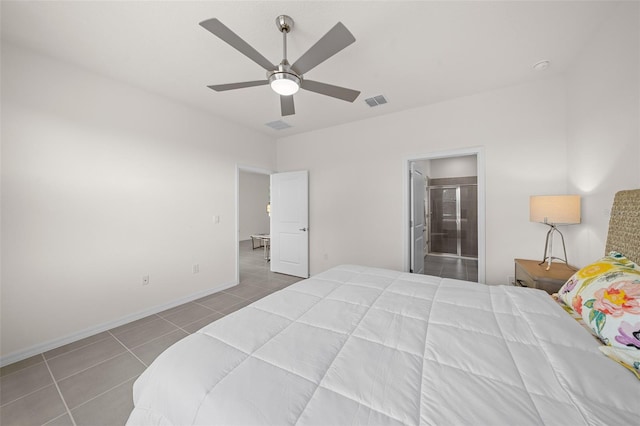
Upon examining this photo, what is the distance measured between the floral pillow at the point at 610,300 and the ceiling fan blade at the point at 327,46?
6.15ft

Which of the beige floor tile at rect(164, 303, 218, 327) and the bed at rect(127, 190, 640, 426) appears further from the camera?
the beige floor tile at rect(164, 303, 218, 327)

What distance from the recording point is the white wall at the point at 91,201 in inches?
79.0

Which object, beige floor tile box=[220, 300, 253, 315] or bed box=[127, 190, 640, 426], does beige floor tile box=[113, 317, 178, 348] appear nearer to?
beige floor tile box=[220, 300, 253, 315]

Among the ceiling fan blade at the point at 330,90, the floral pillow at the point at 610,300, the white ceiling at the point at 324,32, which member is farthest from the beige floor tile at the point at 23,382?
the floral pillow at the point at 610,300

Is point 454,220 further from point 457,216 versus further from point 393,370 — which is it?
point 393,370

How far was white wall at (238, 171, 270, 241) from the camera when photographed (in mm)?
8477

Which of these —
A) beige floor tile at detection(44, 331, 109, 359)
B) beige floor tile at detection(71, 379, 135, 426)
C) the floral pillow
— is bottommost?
beige floor tile at detection(71, 379, 135, 426)

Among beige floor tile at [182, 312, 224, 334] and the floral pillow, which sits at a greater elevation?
the floral pillow

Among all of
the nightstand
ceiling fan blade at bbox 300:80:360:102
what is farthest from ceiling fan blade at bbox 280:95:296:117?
the nightstand

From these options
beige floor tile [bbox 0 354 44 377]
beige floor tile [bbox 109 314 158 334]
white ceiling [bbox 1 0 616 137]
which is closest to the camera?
white ceiling [bbox 1 0 616 137]

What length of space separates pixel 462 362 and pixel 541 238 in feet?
8.86

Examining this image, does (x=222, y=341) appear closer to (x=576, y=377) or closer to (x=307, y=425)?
(x=307, y=425)

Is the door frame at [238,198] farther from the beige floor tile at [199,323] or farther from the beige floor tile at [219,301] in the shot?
the beige floor tile at [199,323]

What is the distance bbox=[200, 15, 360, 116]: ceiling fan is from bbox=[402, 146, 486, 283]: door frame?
1.86m
